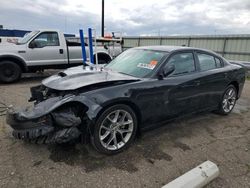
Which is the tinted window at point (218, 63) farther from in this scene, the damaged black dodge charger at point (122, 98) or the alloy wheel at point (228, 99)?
the alloy wheel at point (228, 99)

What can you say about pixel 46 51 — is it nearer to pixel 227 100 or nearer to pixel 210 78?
pixel 210 78

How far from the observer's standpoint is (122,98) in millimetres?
2928

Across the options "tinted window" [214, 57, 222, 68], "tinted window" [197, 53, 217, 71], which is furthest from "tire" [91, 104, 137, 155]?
"tinted window" [214, 57, 222, 68]

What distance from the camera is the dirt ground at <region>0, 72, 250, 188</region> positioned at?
2485mm

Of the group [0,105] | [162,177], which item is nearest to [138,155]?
[162,177]

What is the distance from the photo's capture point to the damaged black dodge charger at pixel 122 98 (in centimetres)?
267

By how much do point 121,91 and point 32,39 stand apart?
19.6ft

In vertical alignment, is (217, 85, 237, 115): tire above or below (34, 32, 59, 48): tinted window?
below

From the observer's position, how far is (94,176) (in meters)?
2.54

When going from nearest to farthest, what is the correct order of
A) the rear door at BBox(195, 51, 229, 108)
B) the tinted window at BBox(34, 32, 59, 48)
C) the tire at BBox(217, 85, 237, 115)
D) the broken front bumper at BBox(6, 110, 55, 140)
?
1. the broken front bumper at BBox(6, 110, 55, 140)
2. the rear door at BBox(195, 51, 229, 108)
3. the tire at BBox(217, 85, 237, 115)
4. the tinted window at BBox(34, 32, 59, 48)

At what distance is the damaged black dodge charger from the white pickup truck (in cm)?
460

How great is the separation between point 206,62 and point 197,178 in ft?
8.59

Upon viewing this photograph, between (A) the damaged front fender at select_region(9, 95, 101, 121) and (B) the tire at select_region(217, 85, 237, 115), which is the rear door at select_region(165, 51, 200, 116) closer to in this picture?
(B) the tire at select_region(217, 85, 237, 115)

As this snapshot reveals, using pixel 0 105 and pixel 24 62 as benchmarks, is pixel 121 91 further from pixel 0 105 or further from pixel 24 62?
pixel 24 62
